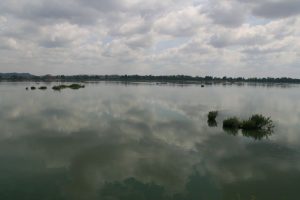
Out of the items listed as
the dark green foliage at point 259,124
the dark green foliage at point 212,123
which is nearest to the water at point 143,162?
the dark green foliage at point 212,123

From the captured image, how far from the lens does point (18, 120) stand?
25656 millimetres

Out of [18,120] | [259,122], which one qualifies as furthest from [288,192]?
[18,120]

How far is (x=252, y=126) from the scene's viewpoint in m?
23.1

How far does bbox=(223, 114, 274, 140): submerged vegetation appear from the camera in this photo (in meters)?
22.1

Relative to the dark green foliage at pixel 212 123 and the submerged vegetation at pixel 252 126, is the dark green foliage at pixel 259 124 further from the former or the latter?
the dark green foliage at pixel 212 123

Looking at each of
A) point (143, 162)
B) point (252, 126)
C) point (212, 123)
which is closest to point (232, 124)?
point (252, 126)

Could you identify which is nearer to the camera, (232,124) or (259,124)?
(259,124)

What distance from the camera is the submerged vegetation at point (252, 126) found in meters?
22.1

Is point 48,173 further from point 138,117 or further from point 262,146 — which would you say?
point 138,117

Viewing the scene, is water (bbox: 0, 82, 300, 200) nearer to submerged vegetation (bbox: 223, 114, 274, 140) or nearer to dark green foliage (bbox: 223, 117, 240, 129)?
submerged vegetation (bbox: 223, 114, 274, 140)

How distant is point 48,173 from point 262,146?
1390 centimetres

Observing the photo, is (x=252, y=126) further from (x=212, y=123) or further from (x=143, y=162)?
(x=143, y=162)

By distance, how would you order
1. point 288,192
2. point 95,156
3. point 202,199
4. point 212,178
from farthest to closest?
point 95,156 < point 212,178 < point 288,192 < point 202,199

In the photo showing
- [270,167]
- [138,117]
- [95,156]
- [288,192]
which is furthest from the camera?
[138,117]
